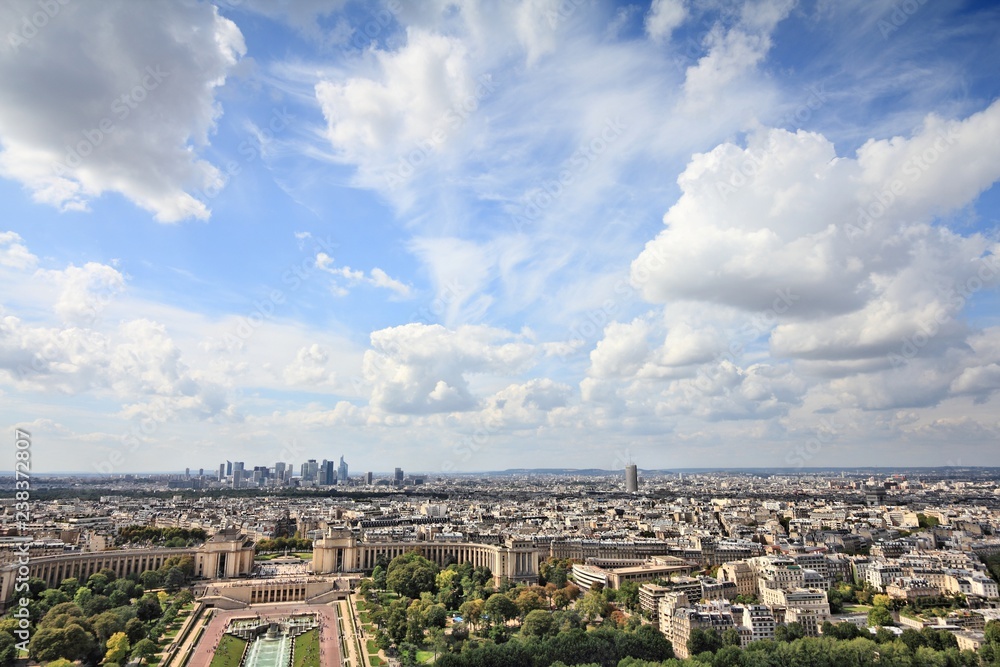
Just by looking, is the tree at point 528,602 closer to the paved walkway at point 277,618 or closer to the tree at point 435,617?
the tree at point 435,617

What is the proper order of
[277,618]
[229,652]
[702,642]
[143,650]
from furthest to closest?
[277,618], [229,652], [702,642], [143,650]

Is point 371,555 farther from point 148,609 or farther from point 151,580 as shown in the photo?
point 148,609

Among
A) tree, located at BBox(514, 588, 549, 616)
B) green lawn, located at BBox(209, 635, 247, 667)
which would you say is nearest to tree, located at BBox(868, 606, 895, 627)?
tree, located at BBox(514, 588, 549, 616)

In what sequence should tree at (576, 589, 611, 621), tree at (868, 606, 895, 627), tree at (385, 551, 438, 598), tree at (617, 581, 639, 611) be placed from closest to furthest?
tree at (868, 606, 895, 627), tree at (576, 589, 611, 621), tree at (617, 581, 639, 611), tree at (385, 551, 438, 598)

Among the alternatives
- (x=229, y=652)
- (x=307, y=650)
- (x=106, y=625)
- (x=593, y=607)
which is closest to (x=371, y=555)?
(x=307, y=650)

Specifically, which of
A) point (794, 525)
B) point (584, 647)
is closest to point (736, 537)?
point (794, 525)

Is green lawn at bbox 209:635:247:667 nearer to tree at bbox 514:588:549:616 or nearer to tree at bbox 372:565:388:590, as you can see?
tree at bbox 372:565:388:590

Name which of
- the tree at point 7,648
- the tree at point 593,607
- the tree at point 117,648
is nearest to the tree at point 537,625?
A: the tree at point 593,607
